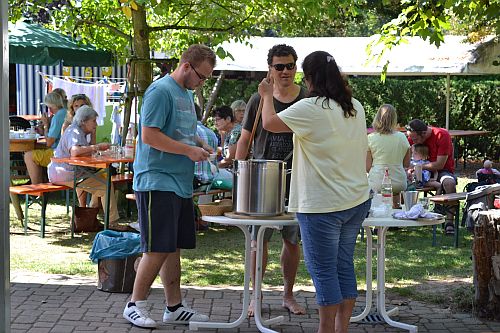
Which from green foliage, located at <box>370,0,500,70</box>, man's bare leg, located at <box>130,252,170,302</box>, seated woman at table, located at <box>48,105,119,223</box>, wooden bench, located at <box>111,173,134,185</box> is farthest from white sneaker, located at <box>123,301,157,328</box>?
wooden bench, located at <box>111,173,134,185</box>

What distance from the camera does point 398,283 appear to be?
296 inches

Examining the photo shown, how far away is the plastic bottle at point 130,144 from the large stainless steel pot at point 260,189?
4827 mm

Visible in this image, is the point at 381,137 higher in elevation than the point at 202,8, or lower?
lower

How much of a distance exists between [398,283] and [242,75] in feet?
55.2

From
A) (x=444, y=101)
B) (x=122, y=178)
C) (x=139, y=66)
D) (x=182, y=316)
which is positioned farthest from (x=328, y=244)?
(x=444, y=101)

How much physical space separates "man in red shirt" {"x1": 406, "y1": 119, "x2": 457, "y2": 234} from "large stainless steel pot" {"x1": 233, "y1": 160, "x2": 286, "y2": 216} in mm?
5310

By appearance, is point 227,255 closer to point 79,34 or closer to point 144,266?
point 144,266

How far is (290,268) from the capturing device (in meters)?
6.19

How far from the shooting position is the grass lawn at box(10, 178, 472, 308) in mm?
7461

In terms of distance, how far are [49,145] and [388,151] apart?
15.8 feet

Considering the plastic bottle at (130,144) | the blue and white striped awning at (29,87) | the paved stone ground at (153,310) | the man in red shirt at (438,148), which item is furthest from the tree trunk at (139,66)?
the blue and white striped awning at (29,87)

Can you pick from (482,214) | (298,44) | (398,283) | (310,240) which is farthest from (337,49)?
(310,240)

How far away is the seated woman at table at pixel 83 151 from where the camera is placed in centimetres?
984

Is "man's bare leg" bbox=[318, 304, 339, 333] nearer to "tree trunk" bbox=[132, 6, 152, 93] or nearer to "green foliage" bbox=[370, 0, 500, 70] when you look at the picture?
"green foliage" bbox=[370, 0, 500, 70]
